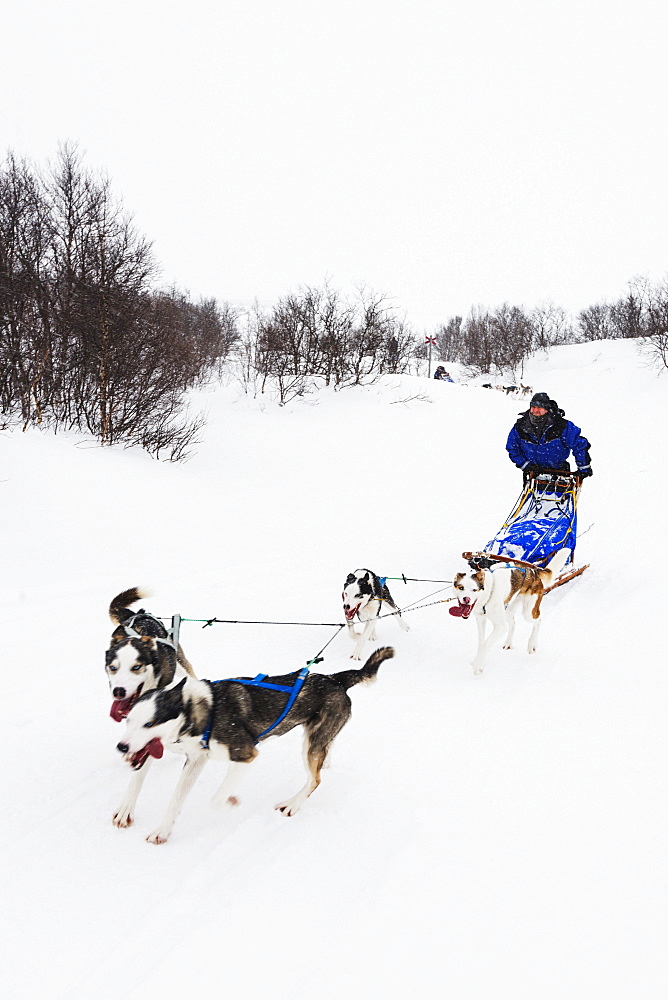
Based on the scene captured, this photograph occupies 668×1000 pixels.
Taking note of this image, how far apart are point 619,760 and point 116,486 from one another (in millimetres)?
7728

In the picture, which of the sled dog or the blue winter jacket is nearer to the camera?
the sled dog

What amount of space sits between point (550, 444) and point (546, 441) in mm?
57

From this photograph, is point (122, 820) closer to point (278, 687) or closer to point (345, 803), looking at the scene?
point (278, 687)

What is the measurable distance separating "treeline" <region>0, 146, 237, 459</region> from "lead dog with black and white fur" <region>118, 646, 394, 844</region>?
943 centimetres

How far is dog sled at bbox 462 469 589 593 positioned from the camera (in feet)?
17.1

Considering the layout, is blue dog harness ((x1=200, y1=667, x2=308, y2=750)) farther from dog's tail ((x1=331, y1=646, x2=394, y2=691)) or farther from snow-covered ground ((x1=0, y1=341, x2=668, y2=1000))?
snow-covered ground ((x1=0, y1=341, x2=668, y2=1000))

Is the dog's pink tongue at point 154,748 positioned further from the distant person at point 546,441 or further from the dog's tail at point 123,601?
the distant person at point 546,441

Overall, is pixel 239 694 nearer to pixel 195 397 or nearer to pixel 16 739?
pixel 16 739

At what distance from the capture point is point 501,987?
76.0 inches

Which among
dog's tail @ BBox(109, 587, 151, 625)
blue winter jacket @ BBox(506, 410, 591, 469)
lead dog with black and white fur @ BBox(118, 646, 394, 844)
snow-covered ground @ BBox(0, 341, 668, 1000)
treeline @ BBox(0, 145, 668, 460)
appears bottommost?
snow-covered ground @ BBox(0, 341, 668, 1000)

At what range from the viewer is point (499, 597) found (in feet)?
14.6

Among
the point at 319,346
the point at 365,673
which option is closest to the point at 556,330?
the point at 319,346

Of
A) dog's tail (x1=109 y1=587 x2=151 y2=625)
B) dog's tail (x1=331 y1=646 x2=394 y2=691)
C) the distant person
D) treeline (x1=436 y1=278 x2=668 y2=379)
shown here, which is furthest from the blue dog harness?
treeline (x1=436 y1=278 x2=668 y2=379)

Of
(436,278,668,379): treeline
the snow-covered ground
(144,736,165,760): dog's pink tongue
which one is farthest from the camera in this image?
(436,278,668,379): treeline
